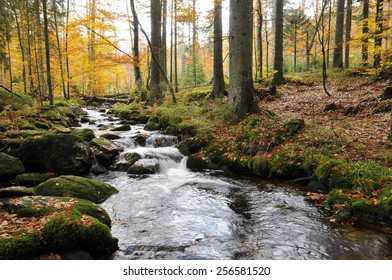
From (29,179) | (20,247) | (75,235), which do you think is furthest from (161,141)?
(20,247)

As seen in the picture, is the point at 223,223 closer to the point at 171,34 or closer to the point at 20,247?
the point at 20,247

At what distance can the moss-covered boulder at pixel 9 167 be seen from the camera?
6.85 metres

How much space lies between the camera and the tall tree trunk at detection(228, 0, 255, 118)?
910 centimetres

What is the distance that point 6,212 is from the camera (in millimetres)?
4062

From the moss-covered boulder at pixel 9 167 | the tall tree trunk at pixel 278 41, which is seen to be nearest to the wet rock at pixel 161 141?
the moss-covered boulder at pixel 9 167

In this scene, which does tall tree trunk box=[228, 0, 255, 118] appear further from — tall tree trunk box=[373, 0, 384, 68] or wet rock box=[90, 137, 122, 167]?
tall tree trunk box=[373, 0, 384, 68]

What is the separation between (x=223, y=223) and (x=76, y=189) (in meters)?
3.28

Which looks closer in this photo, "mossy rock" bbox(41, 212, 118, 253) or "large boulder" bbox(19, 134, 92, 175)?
"mossy rock" bbox(41, 212, 118, 253)

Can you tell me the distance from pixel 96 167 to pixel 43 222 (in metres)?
4.90

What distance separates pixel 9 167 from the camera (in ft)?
22.9

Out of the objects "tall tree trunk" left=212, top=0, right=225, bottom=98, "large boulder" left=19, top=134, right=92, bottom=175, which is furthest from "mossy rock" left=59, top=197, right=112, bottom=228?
"tall tree trunk" left=212, top=0, right=225, bottom=98

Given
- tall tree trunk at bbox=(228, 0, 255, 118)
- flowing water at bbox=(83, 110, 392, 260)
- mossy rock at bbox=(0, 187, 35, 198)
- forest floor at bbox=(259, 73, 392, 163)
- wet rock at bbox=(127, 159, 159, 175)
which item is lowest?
flowing water at bbox=(83, 110, 392, 260)

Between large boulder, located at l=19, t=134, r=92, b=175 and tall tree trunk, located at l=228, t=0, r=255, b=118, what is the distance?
544 cm
